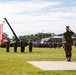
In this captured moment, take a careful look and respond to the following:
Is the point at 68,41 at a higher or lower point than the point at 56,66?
higher

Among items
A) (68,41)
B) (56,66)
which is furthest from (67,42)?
(56,66)

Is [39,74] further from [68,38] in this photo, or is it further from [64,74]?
[68,38]

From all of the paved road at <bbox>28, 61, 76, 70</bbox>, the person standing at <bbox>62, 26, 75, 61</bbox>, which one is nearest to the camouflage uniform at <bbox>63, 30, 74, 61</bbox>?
the person standing at <bbox>62, 26, 75, 61</bbox>

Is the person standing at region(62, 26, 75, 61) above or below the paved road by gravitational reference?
above

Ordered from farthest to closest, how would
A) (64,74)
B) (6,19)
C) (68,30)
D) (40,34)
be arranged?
(40,34) < (6,19) < (68,30) < (64,74)

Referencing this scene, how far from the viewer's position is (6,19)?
54031 millimetres

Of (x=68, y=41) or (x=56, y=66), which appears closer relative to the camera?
(x=56, y=66)

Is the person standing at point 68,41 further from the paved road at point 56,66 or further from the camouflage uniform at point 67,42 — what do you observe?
the paved road at point 56,66

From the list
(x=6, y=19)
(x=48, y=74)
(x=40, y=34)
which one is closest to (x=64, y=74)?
(x=48, y=74)

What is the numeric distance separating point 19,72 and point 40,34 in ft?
601

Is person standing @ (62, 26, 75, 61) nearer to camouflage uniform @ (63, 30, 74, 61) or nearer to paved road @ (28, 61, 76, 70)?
camouflage uniform @ (63, 30, 74, 61)

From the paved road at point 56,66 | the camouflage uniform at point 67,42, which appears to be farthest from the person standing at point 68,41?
the paved road at point 56,66

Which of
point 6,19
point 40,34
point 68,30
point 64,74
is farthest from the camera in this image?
point 40,34

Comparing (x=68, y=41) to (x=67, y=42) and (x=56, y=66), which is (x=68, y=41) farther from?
(x=56, y=66)
